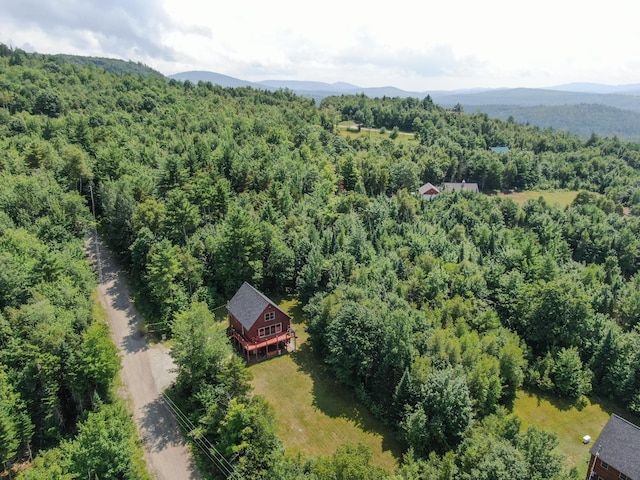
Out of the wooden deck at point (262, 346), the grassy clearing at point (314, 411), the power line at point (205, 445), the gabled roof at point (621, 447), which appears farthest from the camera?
the wooden deck at point (262, 346)

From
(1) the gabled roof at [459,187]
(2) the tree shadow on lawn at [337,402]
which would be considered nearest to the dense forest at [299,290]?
(2) the tree shadow on lawn at [337,402]

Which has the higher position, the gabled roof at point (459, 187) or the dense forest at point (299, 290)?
the dense forest at point (299, 290)

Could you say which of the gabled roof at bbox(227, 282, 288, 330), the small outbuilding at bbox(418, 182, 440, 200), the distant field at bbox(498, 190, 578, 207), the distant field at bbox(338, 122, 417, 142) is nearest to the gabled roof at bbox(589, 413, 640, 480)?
the gabled roof at bbox(227, 282, 288, 330)

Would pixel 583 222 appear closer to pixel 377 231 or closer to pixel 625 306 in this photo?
pixel 625 306

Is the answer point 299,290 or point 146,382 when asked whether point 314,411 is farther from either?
point 146,382

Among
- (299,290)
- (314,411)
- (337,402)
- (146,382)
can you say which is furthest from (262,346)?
(146,382)

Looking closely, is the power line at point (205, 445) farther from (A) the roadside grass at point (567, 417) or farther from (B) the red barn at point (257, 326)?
(A) the roadside grass at point (567, 417)
